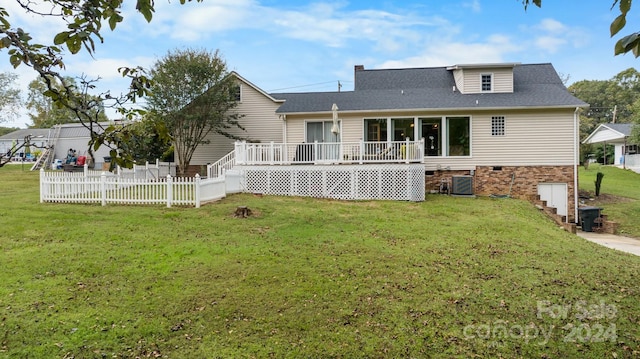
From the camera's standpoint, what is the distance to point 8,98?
129 feet

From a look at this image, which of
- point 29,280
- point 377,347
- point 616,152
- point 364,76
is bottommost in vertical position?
point 377,347

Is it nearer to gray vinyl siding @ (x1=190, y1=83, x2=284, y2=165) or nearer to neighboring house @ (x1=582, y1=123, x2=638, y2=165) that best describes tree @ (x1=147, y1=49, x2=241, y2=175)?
gray vinyl siding @ (x1=190, y1=83, x2=284, y2=165)

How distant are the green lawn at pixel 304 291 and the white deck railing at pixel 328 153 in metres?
4.57

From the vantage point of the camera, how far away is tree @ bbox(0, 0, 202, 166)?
183cm

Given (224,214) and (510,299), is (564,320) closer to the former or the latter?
(510,299)

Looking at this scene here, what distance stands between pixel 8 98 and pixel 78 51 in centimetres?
4998

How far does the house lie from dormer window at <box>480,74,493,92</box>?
0.13 ft

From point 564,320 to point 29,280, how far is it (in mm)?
7052

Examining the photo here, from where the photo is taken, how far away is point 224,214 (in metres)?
9.35

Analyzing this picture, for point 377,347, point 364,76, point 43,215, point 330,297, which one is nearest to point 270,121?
point 364,76

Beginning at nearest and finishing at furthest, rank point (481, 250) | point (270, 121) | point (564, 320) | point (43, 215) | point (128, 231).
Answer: point (564, 320), point (481, 250), point (128, 231), point (43, 215), point (270, 121)

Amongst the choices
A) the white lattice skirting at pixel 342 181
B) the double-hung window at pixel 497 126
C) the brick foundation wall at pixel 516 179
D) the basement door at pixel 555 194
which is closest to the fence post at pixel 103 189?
the white lattice skirting at pixel 342 181

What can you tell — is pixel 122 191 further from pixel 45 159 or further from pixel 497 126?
pixel 45 159

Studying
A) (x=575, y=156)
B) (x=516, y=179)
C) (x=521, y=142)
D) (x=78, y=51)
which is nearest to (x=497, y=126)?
(x=521, y=142)
